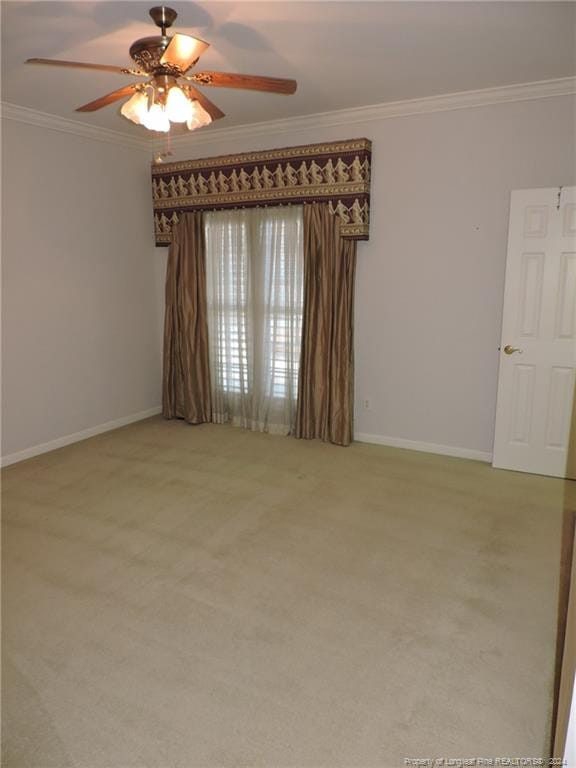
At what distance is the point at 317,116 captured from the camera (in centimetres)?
435

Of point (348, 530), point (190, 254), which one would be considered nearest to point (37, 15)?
point (190, 254)

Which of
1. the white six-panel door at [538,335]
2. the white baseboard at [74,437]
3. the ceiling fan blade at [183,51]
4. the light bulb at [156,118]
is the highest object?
the ceiling fan blade at [183,51]

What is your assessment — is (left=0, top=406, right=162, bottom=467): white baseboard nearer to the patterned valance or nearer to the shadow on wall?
the patterned valance

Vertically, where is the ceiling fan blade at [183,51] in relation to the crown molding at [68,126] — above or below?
below

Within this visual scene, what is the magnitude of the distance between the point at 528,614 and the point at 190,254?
405cm

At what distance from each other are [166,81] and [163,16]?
0.35 m

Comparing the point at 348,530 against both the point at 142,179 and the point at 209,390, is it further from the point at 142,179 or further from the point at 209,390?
the point at 142,179

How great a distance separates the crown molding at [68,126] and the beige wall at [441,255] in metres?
1.12

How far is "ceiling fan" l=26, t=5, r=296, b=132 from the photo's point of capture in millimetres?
2217

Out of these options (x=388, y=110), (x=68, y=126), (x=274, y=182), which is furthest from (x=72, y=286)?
(x=388, y=110)

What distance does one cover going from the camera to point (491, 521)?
131 inches

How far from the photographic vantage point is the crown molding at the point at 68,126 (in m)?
3.97

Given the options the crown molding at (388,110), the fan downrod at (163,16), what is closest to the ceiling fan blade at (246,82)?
the fan downrod at (163,16)

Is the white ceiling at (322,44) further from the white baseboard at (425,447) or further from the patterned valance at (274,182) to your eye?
the white baseboard at (425,447)
